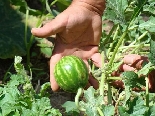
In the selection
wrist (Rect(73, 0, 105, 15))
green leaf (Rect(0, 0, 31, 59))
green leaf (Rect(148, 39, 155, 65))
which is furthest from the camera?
green leaf (Rect(0, 0, 31, 59))

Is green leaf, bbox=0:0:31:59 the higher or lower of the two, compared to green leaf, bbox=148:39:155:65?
lower

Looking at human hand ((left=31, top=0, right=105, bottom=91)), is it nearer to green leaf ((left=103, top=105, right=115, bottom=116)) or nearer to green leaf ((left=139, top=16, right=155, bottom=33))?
green leaf ((left=139, top=16, right=155, bottom=33))

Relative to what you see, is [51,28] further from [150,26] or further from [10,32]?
[10,32]

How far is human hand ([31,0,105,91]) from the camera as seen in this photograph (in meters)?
2.23

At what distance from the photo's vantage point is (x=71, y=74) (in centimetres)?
193

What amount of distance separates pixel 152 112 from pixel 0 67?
185cm

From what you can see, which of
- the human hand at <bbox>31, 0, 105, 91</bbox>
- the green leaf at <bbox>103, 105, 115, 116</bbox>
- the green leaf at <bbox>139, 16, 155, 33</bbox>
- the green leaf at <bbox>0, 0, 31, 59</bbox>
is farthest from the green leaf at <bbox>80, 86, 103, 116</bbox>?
the green leaf at <bbox>0, 0, 31, 59</bbox>

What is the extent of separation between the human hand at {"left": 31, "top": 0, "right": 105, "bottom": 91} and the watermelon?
28 cm

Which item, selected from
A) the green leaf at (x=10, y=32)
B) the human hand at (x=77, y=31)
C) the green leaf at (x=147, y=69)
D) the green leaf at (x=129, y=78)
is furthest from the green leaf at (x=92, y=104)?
the green leaf at (x=10, y=32)

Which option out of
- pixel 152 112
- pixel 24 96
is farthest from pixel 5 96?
pixel 152 112

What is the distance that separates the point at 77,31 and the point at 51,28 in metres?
0.24

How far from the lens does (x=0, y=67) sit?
320 centimetres

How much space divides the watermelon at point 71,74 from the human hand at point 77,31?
28 centimetres

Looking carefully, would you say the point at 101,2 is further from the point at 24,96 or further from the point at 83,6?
the point at 24,96
